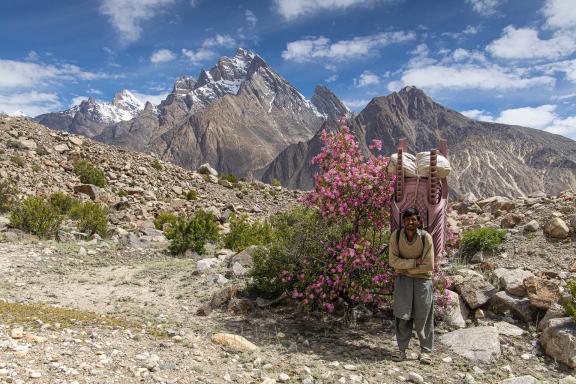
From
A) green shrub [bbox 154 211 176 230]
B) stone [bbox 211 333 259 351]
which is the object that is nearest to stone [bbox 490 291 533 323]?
stone [bbox 211 333 259 351]

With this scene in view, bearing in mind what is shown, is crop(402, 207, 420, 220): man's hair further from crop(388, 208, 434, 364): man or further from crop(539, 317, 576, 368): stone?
crop(539, 317, 576, 368): stone

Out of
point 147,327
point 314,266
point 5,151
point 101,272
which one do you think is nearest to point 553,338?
point 314,266

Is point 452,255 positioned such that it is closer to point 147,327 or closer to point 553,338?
point 553,338

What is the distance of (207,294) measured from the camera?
10.1 m

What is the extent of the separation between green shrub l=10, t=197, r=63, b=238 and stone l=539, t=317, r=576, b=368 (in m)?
14.3

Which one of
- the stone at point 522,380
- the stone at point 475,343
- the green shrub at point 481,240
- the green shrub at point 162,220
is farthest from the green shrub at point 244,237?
the stone at point 522,380

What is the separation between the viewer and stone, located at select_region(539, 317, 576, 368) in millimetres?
6563

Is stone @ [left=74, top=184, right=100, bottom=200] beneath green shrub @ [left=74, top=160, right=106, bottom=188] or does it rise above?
beneath

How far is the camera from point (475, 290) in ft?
27.6

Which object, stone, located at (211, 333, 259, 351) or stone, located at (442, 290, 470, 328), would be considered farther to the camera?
stone, located at (442, 290, 470, 328)

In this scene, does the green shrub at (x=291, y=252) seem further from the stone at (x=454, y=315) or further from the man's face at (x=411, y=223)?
the stone at (x=454, y=315)

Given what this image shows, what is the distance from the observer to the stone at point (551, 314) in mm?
7360

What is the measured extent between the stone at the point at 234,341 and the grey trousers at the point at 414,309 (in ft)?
7.29

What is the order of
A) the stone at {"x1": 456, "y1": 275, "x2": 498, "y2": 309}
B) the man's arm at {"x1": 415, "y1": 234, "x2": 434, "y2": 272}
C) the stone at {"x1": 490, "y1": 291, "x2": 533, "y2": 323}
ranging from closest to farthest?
the man's arm at {"x1": 415, "y1": 234, "x2": 434, "y2": 272} → the stone at {"x1": 490, "y1": 291, "x2": 533, "y2": 323} → the stone at {"x1": 456, "y1": 275, "x2": 498, "y2": 309}
